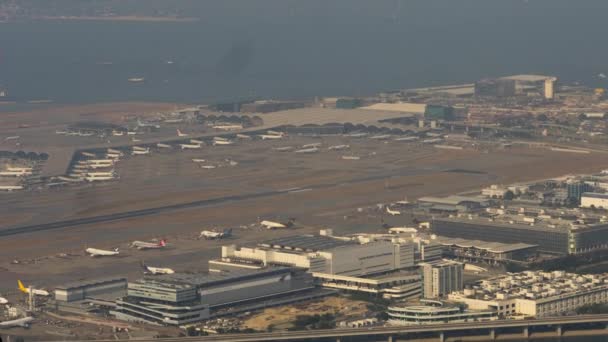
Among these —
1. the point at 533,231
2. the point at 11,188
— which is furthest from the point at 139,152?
the point at 533,231

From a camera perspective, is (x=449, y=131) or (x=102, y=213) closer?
(x=102, y=213)

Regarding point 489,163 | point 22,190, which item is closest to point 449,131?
point 489,163

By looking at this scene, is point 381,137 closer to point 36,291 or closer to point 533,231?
point 533,231

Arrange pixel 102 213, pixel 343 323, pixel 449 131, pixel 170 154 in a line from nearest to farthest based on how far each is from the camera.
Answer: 1. pixel 343 323
2. pixel 102 213
3. pixel 170 154
4. pixel 449 131

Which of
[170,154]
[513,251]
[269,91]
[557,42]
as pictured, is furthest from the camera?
[557,42]

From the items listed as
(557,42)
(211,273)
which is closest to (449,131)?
(211,273)

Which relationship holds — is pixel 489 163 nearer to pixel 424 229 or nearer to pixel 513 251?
pixel 424 229

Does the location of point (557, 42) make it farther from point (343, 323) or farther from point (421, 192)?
point (343, 323)
